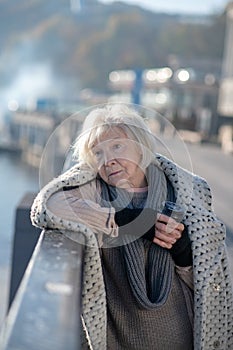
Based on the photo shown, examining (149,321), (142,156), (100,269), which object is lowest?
(149,321)

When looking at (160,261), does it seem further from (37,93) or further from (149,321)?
(37,93)

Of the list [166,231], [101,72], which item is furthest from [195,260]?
[101,72]

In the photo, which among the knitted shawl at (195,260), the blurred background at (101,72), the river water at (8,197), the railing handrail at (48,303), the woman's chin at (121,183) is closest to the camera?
the railing handrail at (48,303)

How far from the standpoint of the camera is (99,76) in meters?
88.9

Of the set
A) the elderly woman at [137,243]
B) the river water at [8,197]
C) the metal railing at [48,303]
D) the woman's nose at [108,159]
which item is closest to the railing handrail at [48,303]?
the metal railing at [48,303]

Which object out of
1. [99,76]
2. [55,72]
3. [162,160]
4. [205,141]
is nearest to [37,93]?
[55,72]

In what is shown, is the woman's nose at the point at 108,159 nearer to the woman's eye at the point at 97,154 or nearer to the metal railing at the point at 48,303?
the woman's eye at the point at 97,154

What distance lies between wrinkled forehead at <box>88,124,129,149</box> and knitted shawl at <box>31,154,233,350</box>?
71 millimetres

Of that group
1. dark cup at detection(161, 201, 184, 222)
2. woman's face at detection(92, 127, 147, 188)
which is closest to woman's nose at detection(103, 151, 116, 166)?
woman's face at detection(92, 127, 147, 188)

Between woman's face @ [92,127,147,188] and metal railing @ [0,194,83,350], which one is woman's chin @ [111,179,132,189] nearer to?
woman's face @ [92,127,147,188]

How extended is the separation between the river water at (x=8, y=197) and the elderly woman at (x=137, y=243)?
2.27 metres

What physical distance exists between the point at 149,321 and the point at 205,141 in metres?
22.0

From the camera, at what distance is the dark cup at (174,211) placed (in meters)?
1.93

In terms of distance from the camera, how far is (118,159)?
1936mm
